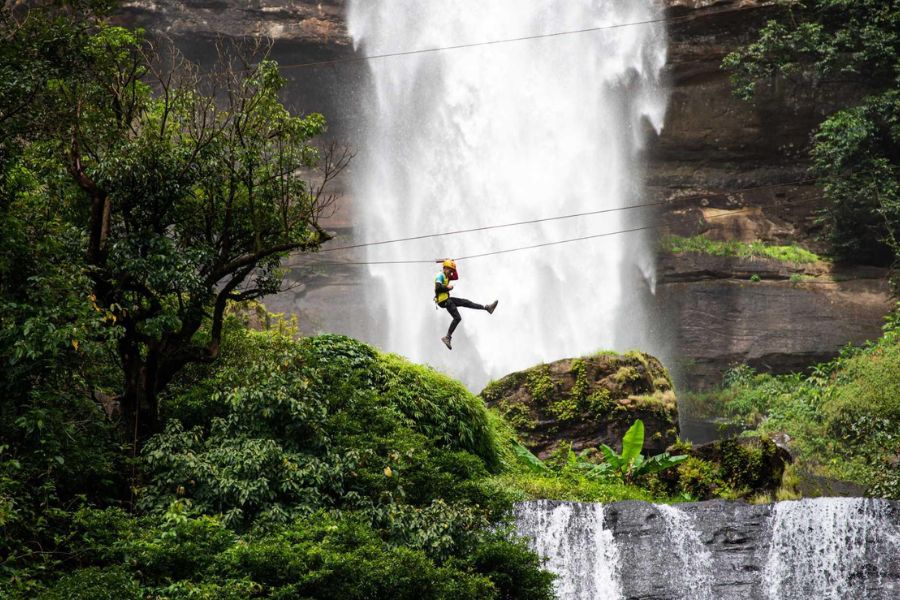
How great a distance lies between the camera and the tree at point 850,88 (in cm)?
2652

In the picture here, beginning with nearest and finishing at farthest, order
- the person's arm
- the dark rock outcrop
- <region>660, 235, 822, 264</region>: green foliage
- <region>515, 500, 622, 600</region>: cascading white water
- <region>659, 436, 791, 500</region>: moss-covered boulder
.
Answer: <region>515, 500, 622, 600</region>: cascading white water → <region>659, 436, 791, 500</region>: moss-covered boulder → the person's arm → the dark rock outcrop → <region>660, 235, 822, 264</region>: green foliage

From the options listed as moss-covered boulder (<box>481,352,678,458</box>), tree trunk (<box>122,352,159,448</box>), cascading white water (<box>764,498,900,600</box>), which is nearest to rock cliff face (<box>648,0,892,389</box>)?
moss-covered boulder (<box>481,352,678,458</box>)

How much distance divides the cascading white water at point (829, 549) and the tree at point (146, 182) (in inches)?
295

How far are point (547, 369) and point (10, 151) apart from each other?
10864mm

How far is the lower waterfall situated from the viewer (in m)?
12.4

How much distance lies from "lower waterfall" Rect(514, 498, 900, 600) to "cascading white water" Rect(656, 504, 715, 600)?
0.5 inches

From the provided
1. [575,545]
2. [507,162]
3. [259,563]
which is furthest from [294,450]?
[507,162]

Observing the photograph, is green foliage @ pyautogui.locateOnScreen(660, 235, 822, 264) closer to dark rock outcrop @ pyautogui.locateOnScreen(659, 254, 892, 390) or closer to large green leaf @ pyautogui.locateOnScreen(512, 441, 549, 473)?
dark rock outcrop @ pyautogui.locateOnScreen(659, 254, 892, 390)

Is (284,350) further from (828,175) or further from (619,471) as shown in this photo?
(828,175)

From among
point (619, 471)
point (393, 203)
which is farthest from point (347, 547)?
point (393, 203)

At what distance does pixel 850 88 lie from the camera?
2905 cm

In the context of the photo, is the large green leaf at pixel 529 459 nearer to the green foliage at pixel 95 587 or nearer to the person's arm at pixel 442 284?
the person's arm at pixel 442 284

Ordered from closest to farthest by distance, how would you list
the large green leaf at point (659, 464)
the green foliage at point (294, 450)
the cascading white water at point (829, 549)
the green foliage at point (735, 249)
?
the green foliage at point (294, 450), the cascading white water at point (829, 549), the large green leaf at point (659, 464), the green foliage at point (735, 249)

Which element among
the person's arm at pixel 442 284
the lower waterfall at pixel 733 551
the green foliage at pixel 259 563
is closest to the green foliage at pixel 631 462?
the lower waterfall at pixel 733 551
